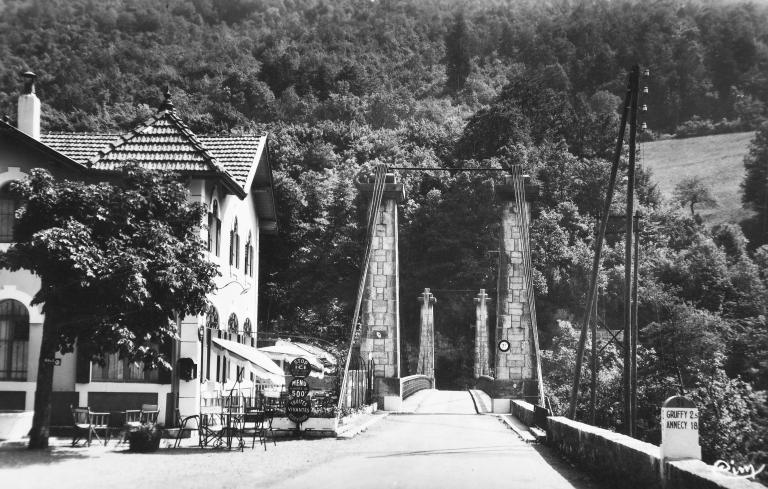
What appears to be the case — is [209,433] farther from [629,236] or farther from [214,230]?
[629,236]

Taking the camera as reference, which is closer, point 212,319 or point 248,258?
point 212,319

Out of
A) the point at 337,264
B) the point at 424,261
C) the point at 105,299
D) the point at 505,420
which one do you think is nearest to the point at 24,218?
the point at 105,299

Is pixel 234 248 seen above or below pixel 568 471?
above

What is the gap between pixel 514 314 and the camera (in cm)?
3750

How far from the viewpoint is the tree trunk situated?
17.2m

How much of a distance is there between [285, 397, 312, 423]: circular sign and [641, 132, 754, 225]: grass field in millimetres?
92231

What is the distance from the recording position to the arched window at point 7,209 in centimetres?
2156

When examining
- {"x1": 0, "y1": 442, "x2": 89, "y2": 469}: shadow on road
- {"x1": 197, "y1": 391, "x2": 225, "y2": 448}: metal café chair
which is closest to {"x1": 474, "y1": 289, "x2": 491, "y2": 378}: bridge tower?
{"x1": 197, "y1": 391, "x2": 225, "y2": 448}: metal café chair

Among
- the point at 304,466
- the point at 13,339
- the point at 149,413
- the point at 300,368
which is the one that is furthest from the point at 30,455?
the point at 300,368

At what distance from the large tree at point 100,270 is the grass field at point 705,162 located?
9639 cm

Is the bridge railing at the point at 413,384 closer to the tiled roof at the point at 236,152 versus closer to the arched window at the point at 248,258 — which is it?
the arched window at the point at 248,258

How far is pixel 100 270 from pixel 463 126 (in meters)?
83.0

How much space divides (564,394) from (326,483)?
39.9 m

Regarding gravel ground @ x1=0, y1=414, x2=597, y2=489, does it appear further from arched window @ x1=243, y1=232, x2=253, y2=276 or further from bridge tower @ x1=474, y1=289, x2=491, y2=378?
bridge tower @ x1=474, y1=289, x2=491, y2=378
